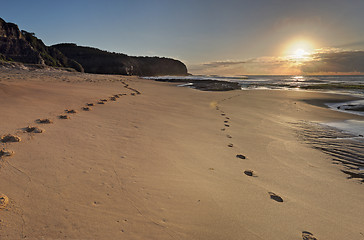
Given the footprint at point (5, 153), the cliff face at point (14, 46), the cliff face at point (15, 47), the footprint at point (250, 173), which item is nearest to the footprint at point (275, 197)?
the footprint at point (250, 173)

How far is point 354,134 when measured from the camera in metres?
5.79

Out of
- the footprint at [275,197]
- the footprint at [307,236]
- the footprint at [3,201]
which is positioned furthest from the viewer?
the footprint at [275,197]

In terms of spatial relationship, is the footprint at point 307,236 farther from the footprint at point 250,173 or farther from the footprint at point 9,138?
the footprint at point 9,138

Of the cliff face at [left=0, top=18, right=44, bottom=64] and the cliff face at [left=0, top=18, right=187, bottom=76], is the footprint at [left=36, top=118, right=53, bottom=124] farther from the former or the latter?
the cliff face at [left=0, top=18, right=44, bottom=64]

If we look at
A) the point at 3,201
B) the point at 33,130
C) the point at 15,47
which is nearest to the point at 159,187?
the point at 3,201

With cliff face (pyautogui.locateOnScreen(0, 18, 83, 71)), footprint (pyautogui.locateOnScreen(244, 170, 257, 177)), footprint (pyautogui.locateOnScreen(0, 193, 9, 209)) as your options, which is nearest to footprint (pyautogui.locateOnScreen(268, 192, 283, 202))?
footprint (pyautogui.locateOnScreen(244, 170, 257, 177))

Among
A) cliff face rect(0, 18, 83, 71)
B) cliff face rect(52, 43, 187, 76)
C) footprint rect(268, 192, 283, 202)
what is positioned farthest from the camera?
cliff face rect(52, 43, 187, 76)

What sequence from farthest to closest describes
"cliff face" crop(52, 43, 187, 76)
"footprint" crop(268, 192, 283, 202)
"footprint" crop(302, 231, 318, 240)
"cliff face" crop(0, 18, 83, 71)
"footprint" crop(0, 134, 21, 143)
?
"cliff face" crop(52, 43, 187, 76) < "cliff face" crop(0, 18, 83, 71) < "footprint" crop(0, 134, 21, 143) < "footprint" crop(268, 192, 283, 202) < "footprint" crop(302, 231, 318, 240)

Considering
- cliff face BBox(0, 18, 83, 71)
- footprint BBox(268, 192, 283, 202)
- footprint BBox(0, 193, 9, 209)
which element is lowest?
footprint BBox(268, 192, 283, 202)

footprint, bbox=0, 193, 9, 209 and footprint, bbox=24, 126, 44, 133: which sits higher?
footprint, bbox=24, 126, 44, 133

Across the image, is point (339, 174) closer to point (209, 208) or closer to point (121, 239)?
point (209, 208)

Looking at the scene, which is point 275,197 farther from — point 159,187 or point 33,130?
point 33,130

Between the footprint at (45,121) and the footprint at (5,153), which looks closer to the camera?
the footprint at (5,153)

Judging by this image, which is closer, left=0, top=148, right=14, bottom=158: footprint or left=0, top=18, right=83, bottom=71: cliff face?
left=0, top=148, right=14, bottom=158: footprint
